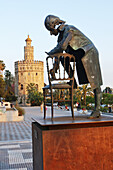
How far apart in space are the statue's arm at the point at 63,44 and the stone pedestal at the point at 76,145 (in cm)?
109

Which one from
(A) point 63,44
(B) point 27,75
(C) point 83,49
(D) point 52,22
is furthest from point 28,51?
(A) point 63,44

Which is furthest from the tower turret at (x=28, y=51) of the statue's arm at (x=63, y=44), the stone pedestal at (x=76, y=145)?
the stone pedestal at (x=76, y=145)

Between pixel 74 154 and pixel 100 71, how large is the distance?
4.70ft

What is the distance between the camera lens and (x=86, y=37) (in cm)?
404

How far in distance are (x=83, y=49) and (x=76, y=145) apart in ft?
4.84

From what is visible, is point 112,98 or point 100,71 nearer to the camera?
point 100,71

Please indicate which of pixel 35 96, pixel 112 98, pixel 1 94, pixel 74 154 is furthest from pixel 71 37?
pixel 35 96

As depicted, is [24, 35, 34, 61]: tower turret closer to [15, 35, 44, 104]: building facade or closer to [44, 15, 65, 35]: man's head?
[15, 35, 44, 104]: building facade

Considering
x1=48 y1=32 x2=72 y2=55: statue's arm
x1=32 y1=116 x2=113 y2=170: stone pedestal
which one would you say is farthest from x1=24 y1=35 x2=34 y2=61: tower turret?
x1=32 y1=116 x2=113 y2=170: stone pedestal

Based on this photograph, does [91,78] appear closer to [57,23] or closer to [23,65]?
[57,23]

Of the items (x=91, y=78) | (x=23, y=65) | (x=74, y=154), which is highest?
(x=23, y=65)

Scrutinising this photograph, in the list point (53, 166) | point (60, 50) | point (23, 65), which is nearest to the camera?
point (53, 166)

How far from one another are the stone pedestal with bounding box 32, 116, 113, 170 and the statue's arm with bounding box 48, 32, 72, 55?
1.09m

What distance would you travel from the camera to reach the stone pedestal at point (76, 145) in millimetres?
3299
